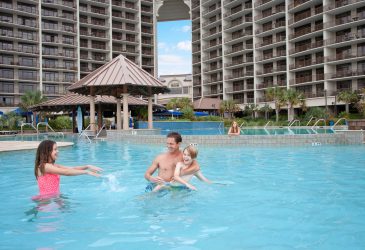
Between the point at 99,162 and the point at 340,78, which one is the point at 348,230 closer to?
the point at 99,162

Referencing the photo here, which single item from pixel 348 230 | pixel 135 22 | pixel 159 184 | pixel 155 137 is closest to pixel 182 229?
pixel 159 184

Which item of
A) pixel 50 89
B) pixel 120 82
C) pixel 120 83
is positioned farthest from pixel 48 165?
pixel 50 89

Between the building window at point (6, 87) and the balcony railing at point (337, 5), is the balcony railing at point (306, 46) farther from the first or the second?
the building window at point (6, 87)

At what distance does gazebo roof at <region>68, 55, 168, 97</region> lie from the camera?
2574cm

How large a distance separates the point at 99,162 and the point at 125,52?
214 ft

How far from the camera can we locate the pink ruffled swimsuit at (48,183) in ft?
19.9

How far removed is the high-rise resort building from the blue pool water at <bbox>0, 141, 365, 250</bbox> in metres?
43.8

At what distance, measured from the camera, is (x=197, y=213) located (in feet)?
19.6

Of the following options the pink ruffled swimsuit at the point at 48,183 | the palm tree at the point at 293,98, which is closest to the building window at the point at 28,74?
the palm tree at the point at 293,98

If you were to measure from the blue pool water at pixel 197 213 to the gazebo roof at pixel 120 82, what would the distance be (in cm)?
1562

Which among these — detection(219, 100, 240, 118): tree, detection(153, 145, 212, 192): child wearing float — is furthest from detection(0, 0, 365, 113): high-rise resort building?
detection(153, 145, 212, 192): child wearing float

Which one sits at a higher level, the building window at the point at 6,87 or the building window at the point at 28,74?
the building window at the point at 28,74

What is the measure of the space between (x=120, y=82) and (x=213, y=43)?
52141mm

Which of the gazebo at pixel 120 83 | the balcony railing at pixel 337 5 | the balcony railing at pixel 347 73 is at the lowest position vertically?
the gazebo at pixel 120 83
